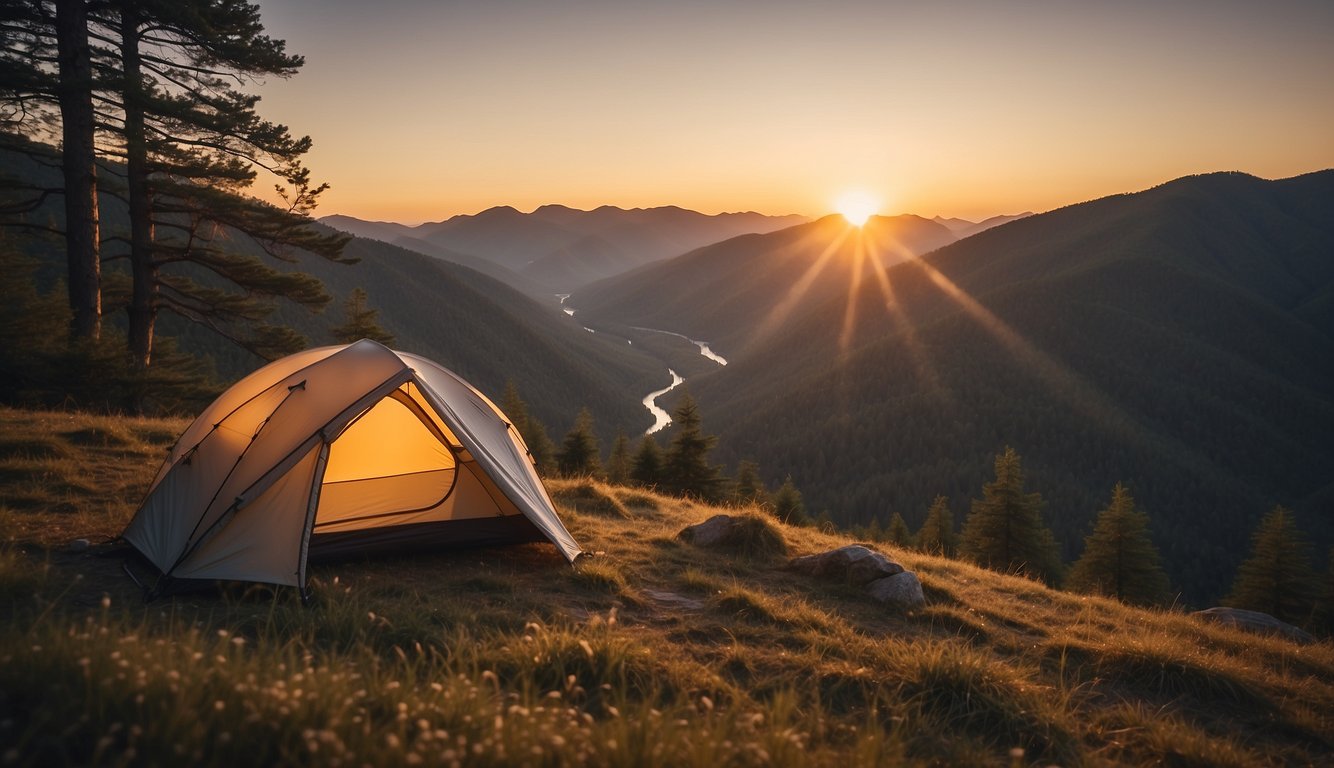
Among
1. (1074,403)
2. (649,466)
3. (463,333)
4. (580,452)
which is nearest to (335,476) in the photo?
(649,466)

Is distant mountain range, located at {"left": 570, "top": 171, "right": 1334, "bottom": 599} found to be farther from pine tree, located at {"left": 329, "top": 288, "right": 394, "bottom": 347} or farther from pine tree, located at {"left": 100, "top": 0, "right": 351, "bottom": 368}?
pine tree, located at {"left": 100, "top": 0, "right": 351, "bottom": 368}

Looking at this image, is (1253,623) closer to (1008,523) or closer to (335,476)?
(335,476)

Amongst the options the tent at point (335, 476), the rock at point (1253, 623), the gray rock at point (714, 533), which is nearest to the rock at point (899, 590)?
the gray rock at point (714, 533)

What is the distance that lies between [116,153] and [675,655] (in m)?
14.7

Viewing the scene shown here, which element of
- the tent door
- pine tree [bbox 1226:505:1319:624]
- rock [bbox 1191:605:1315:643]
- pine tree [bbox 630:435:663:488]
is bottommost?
pine tree [bbox 1226:505:1319:624]

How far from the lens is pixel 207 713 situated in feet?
9.33

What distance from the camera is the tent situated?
673 centimetres

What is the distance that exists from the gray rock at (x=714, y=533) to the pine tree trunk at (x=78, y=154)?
13041 mm

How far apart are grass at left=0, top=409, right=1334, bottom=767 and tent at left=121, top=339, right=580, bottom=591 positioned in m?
0.37

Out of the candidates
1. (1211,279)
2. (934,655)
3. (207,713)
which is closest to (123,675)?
(207,713)

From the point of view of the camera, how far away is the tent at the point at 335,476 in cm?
673

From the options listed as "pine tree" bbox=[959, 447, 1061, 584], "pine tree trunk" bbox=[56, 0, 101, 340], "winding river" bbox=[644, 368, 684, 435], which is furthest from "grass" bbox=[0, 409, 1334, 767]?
"winding river" bbox=[644, 368, 684, 435]

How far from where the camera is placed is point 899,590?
8258 millimetres

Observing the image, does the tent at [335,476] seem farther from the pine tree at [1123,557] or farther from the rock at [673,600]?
the pine tree at [1123,557]
